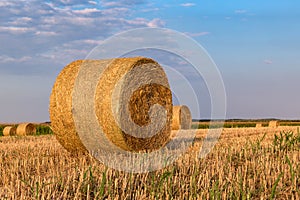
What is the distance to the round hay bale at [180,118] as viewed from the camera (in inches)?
794

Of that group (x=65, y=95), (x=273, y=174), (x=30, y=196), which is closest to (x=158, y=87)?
(x=65, y=95)

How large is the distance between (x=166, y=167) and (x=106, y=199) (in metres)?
1.97

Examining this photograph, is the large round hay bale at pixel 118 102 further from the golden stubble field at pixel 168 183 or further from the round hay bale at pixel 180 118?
the round hay bale at pixel 180 118

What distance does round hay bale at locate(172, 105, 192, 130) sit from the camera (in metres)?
20.2

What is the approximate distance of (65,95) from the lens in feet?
31.6

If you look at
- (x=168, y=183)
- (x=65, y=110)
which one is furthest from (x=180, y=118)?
(x=168, y=183)

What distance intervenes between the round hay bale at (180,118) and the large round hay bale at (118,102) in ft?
32.0

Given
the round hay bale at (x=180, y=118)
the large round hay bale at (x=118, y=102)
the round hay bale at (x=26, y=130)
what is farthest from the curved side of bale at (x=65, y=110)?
the round hay bale at (x=180, y=118)

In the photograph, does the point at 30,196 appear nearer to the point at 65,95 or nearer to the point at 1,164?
the point at 1,164

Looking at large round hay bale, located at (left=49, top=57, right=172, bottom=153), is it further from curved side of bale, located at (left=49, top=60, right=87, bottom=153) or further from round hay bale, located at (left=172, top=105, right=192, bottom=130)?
round hay bale, located at (left=172, top=105, right=192, bottom=130)

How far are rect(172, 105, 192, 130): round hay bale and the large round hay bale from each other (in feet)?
32.0

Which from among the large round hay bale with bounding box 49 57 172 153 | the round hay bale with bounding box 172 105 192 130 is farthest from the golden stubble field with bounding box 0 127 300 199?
the round hay bale with bounding box 172 105 192 130

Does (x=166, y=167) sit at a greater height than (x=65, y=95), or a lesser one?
lesser

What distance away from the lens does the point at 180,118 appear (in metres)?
20.4
